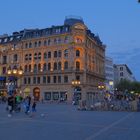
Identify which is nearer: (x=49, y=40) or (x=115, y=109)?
(x=115, y=109)

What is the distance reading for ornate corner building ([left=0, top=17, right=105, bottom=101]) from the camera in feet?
277

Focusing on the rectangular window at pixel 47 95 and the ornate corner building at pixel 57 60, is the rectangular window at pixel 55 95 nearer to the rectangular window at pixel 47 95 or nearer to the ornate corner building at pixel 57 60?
the ornate corner building at pixel 57 60

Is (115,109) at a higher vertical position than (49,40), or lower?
lower

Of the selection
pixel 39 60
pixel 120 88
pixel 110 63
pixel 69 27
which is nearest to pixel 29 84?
pixel 39 60

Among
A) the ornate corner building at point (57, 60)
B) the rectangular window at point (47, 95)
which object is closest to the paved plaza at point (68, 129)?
the ornate corner building at point (57, 60)

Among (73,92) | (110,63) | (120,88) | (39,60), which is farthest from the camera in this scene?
(110,63)

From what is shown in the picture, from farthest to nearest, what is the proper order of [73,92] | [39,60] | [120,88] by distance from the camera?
[120,88], [39,60], [73,92]

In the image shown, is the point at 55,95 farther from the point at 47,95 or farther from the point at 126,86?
the point at 126,86

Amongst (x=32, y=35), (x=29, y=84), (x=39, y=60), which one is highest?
(x=32, y=35)

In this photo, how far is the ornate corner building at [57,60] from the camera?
277 feet

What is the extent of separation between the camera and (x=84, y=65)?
85.3 m

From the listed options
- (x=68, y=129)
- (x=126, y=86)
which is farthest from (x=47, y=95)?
(x=68, y=129)

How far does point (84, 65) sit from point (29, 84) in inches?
645

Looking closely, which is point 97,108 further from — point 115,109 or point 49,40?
point 49,40
